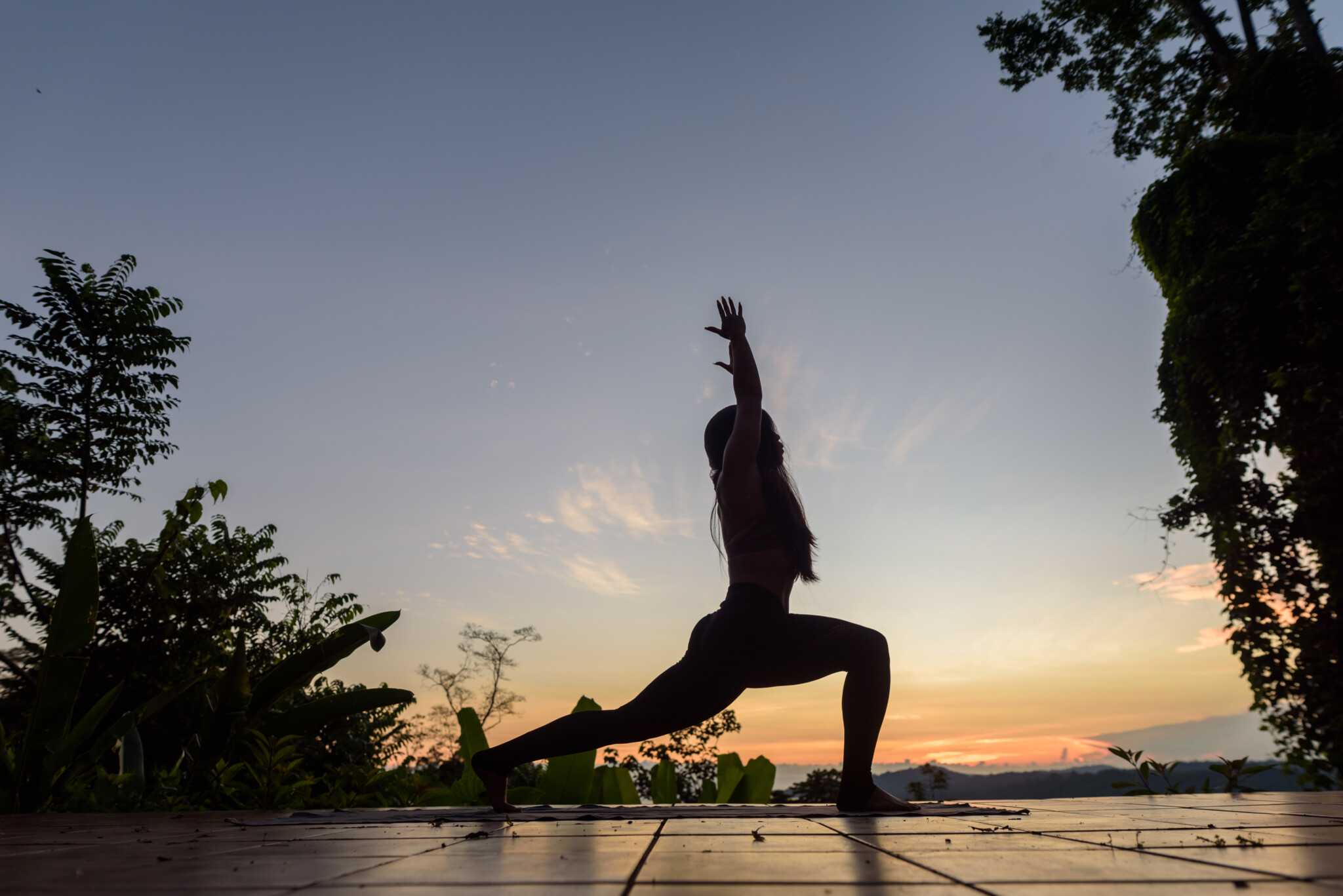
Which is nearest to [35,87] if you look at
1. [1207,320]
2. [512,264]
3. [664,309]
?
[512,264]

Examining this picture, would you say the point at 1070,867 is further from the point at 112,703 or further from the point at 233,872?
the point at 112,703

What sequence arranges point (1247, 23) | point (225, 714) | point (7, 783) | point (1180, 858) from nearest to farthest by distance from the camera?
point (1180, 858) < point (7, 783) < point (225, 714) < point (1247, 23)

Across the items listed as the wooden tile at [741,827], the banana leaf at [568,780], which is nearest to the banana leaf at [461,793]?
the banana leaf at [568,780]

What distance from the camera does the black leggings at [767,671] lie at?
2408 millimetres

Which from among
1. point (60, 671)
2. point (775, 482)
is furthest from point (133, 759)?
point (775, 482)

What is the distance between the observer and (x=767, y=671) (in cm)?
243

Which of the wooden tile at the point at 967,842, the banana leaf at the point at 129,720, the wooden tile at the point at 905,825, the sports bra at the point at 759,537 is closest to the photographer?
the wooden tile at the point at 967,842

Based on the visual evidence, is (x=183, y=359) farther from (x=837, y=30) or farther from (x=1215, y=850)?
(x=1215, y=850)

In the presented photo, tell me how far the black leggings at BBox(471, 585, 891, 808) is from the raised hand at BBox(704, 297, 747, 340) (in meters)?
0.96

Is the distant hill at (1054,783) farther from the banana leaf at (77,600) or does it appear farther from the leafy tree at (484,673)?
the leafy tree at (484,673)

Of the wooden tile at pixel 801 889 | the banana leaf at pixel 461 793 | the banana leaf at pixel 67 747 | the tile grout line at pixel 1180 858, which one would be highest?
the banana leaf at pixel 67 747

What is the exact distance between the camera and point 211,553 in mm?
9867

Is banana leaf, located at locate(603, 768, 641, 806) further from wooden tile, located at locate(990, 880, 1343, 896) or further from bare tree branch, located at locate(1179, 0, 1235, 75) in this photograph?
bare tree branch, located at locate(1179, 0, 1235, 75)

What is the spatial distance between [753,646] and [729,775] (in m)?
2.85
